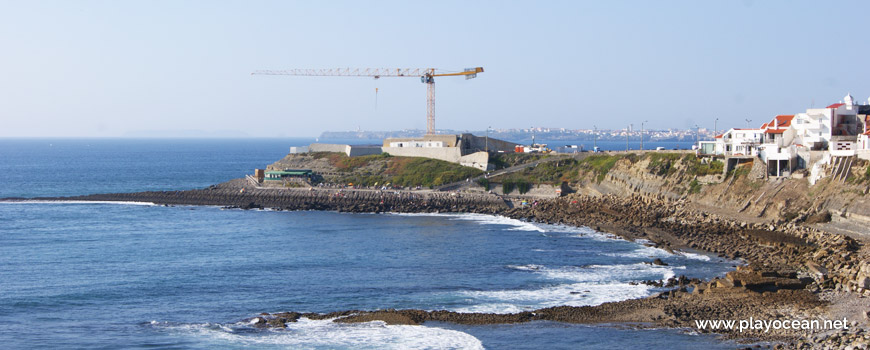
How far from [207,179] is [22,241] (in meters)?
68.5

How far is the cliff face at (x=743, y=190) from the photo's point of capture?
5581cm

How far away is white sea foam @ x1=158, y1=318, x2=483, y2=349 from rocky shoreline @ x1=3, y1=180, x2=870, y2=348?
0.93m

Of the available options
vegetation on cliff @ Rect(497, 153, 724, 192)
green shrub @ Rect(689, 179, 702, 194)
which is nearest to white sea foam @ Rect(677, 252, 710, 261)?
green shrub @ Rect(689, 179, 702, 194)

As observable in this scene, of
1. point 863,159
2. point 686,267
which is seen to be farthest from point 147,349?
point 863,159

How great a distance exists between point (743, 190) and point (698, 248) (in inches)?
525

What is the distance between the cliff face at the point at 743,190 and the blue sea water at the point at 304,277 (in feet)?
34.1

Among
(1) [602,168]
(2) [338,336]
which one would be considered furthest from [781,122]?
(2) [338,336]

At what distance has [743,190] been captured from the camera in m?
66.2

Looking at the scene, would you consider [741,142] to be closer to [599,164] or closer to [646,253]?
[599,164]

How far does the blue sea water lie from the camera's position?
34.4 m

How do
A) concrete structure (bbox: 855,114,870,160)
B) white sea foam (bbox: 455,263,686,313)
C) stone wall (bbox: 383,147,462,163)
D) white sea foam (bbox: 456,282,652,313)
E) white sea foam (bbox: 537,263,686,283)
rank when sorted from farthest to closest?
stone wall (bbox: 383,147,462,163) → concrete structure (bbox: 855,114,870,160) → white sea foam (bbox: 537,263,686,283) → white sea foam (bbox: 455,263,686,313) → white sea foam (bbox: 456,282,652,313)

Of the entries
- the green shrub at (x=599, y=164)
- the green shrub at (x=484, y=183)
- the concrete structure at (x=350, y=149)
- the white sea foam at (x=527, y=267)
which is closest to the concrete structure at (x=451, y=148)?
the concrete structure at (x=350, y=149)

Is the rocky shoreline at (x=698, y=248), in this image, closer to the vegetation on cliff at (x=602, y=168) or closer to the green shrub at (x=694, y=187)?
the green shrub at (x=694, y=187)

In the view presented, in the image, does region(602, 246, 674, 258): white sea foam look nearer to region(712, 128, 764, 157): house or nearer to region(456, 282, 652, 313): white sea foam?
region(456, 282, 652, 313): white sea foam
